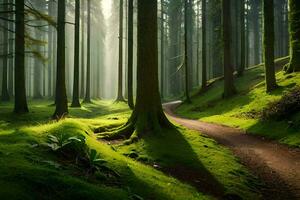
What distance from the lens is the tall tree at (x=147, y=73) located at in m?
12.4

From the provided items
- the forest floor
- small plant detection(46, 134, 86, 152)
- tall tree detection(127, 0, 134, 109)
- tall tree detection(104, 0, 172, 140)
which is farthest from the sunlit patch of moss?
tall tree detection(127, 0, 134, 109)

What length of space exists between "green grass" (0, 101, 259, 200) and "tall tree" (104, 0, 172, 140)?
940 millimetres

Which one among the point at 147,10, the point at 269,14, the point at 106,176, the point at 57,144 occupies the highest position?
the point at 269,14

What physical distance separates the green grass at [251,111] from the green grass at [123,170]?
10.2ft

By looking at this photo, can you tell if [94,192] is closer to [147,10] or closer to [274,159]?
[274,159]

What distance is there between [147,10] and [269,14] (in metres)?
9.94

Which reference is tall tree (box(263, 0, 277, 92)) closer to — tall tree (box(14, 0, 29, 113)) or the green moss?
tall tree (box(14, 0, 29, 113))

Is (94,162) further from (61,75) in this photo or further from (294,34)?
(294,34)

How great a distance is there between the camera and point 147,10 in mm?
12594

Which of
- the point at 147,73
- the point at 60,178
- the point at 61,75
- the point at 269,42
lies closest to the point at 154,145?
the point at 147,73

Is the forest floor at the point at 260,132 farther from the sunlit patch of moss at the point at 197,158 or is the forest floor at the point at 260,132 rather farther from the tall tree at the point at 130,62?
the tall tree at the point at 130,62

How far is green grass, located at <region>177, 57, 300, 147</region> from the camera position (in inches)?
550

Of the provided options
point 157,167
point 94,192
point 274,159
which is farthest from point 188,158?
point 94,192

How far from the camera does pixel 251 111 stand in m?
18.5
